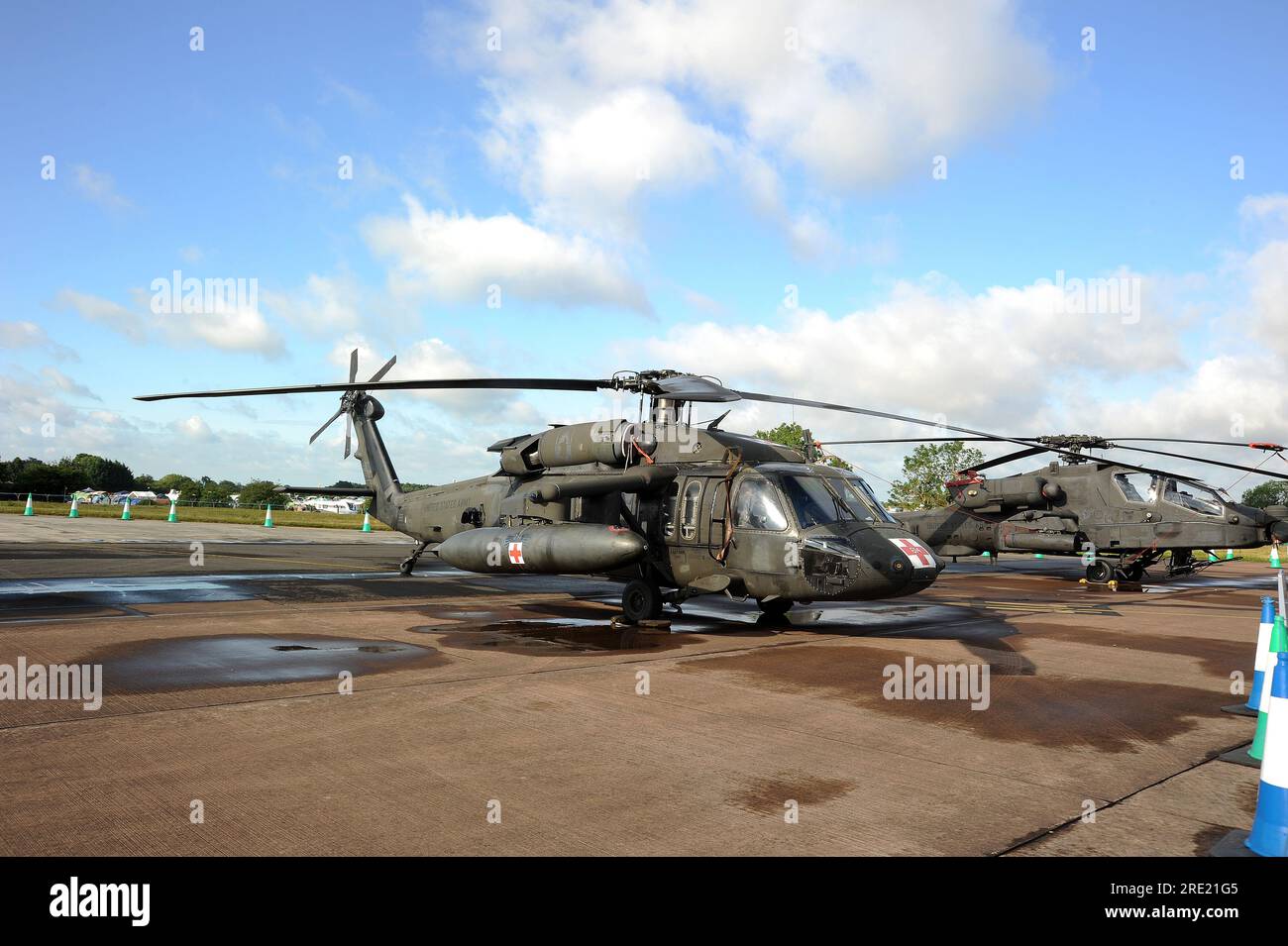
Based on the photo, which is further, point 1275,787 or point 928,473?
point 928,473

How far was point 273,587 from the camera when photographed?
15.9m

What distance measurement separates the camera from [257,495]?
101875 millimetres

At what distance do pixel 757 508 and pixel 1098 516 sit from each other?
593 inches

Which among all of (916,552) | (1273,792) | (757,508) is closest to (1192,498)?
(916,552)

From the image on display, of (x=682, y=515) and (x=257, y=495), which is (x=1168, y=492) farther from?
(x=257, y=495)

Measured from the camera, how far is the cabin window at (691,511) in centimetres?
1250

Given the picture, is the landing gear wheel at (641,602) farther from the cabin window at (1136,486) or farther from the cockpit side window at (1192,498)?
the cockpit side window at (1192,498)

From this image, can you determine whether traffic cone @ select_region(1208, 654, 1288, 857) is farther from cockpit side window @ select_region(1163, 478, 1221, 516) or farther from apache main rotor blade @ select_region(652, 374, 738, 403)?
cockpit side window @ select_region(1163, 478, 1221, 516)

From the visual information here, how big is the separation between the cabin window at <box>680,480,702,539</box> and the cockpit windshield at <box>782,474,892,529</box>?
1436mm

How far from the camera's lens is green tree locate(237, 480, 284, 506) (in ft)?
322

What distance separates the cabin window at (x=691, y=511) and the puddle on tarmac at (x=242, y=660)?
438 cm

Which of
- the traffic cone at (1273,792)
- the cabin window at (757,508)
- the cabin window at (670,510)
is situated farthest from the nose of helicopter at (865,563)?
the traffic cone at (1273,792)
